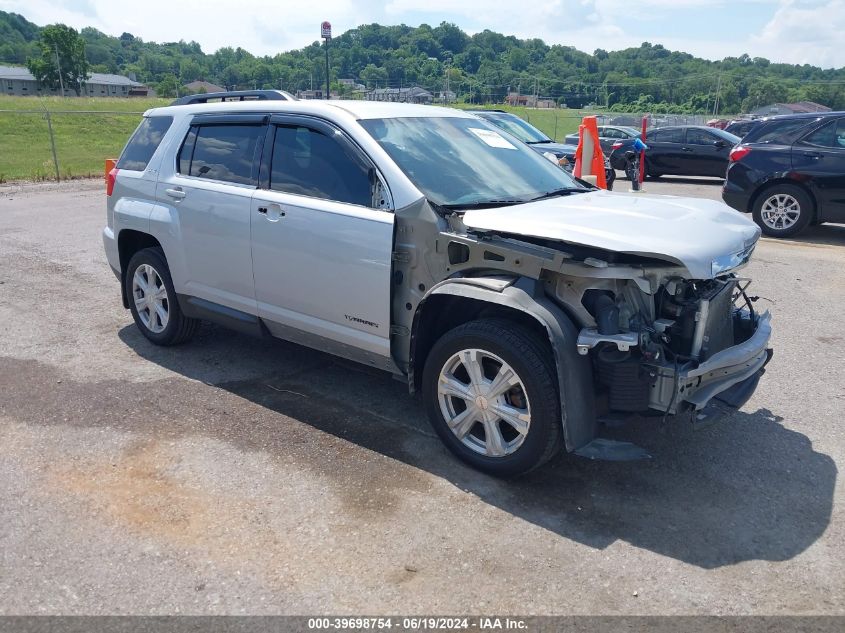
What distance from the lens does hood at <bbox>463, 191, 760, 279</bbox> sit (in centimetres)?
341

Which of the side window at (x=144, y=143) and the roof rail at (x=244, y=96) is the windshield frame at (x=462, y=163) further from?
the side window at (x=144, y=143)

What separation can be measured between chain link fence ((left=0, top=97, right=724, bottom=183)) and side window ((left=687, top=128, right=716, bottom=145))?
1243 cm

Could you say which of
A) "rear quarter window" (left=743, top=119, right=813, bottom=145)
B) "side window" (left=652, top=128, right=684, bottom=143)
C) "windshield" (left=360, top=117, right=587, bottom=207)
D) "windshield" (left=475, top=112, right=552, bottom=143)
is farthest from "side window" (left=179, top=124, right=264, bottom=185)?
"side window" (left=652, top=128, right=684, bottom=143)

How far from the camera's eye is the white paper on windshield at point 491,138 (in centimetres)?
500

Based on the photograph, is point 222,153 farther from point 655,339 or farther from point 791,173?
point 791,173

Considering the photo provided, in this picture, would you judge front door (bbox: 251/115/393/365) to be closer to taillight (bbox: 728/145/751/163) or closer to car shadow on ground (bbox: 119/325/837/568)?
car shadow on ground (bbox: 119/325/837/568)

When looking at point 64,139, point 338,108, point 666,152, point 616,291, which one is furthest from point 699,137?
point 64,139

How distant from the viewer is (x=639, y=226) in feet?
12.1

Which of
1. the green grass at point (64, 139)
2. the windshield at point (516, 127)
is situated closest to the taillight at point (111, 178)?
the windshield at point (516, 127)

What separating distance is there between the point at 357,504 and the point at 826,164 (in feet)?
29.6

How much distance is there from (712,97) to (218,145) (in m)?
84.8

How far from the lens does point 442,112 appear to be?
16.9ft

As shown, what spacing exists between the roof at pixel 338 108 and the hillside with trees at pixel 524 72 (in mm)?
49226

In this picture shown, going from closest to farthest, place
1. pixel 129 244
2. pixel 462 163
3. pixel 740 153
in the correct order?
pixel 462 163 < pixel 129 244 < pixel 740 153
